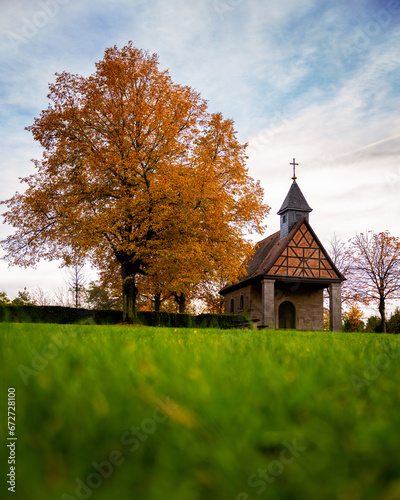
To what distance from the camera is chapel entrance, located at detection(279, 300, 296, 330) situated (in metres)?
30.3

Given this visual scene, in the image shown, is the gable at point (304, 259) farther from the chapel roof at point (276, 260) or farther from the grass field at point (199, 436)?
the grass field at point (199, 436)

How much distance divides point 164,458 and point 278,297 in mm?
29914

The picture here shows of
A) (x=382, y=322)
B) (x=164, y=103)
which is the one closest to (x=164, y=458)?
(x=164, y=103)

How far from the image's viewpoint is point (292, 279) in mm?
27094

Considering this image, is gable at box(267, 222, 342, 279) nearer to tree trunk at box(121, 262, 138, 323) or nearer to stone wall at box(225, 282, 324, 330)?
stone wall at box(225, 282, 324, 330)

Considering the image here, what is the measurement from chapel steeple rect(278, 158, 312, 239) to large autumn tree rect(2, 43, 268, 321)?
10321mm

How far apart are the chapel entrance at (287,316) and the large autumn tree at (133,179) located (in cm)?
1215

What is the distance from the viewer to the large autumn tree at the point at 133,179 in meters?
17.7

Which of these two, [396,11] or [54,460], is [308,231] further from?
[54,460]

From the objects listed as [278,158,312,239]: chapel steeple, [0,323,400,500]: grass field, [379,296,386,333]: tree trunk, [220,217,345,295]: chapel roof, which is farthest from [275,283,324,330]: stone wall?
[0,323,400,500]: grass field

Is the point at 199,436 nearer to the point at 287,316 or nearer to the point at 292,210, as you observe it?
the point at 292,210

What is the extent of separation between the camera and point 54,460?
0.98 meters

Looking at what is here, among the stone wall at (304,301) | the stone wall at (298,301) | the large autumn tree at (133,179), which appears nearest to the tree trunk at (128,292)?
the large autumn tree at (133,179)

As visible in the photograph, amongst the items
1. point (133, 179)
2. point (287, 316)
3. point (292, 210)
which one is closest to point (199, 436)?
point (133, 179)
